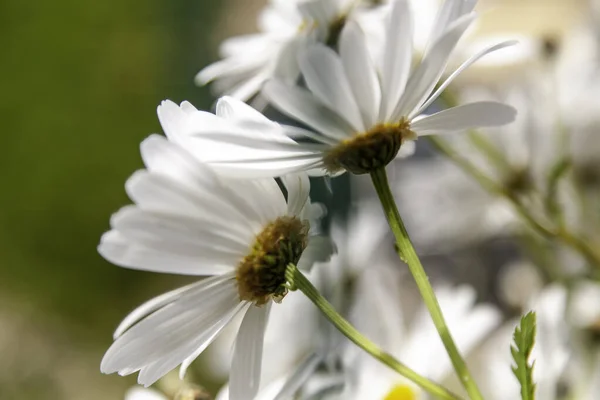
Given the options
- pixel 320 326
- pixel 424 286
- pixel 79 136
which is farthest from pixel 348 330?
pixel 79 136

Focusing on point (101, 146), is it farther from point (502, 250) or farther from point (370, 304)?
point (370, 304)

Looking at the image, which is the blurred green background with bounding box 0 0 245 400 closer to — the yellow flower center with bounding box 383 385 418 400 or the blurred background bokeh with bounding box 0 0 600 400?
the blurred background bokeh with bounding box 0 0 600 400

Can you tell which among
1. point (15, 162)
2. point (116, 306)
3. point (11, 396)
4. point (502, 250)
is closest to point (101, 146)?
point (15, 162)

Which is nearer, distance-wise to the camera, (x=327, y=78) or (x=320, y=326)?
(x=327, y=78)

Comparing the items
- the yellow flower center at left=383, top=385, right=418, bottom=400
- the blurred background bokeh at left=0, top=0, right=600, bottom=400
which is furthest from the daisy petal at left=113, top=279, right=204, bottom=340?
the blurred background bokeh at left=0, top=0, right=600, bottom=400

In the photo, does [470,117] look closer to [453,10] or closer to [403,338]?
[453,10]

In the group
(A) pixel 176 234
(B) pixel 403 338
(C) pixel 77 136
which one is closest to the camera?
(A) pixel 176 234
